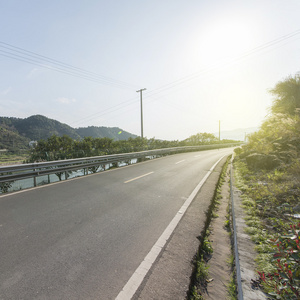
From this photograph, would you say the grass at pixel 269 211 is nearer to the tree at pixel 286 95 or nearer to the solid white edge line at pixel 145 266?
the solid white edge line at pixel 145 266

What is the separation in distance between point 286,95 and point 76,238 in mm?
15863

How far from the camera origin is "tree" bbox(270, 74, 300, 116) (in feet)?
38.6

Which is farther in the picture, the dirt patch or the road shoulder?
the dirt patch

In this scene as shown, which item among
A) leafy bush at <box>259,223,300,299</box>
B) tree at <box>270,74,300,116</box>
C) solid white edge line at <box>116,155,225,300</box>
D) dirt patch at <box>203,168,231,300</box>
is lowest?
dirt patch at <box>203,168,231,300</box>

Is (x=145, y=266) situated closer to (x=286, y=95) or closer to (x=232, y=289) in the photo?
(x=232, y=289)

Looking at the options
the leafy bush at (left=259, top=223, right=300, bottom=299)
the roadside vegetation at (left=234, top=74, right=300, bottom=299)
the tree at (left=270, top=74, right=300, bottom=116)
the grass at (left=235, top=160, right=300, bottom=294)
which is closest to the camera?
the leafy bush at (left=259, top=223, right=300, bottom=299)

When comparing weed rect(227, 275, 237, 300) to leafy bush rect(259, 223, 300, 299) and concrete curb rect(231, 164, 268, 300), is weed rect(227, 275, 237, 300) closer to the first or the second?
concrete curb rect(231, 164, 268, 300)

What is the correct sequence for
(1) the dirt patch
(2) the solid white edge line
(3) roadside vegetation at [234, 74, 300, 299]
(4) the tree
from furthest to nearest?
1. (4) the tree
2. (1) the dirt patch
3. (2) the solid white edge line
4. (3) roadside vegetation at [234, 74, 300, 299]

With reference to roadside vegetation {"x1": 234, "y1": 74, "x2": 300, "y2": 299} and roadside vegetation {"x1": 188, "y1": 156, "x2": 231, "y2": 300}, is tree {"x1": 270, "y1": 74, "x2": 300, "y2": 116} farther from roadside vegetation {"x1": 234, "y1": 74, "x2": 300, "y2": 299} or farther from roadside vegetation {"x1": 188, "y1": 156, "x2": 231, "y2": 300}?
roadside vegetation {"x1": 188, "y1": 156, "x2": 231, "y2": 300}

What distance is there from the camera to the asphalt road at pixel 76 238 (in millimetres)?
2023

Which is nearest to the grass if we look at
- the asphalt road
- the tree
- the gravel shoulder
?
the gravel shoulder

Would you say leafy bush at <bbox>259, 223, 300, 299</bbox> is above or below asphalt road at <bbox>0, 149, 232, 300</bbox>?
above

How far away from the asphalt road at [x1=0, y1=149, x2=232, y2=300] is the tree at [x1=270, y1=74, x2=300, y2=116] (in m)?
11.1

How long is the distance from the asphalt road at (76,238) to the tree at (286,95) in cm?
1111
